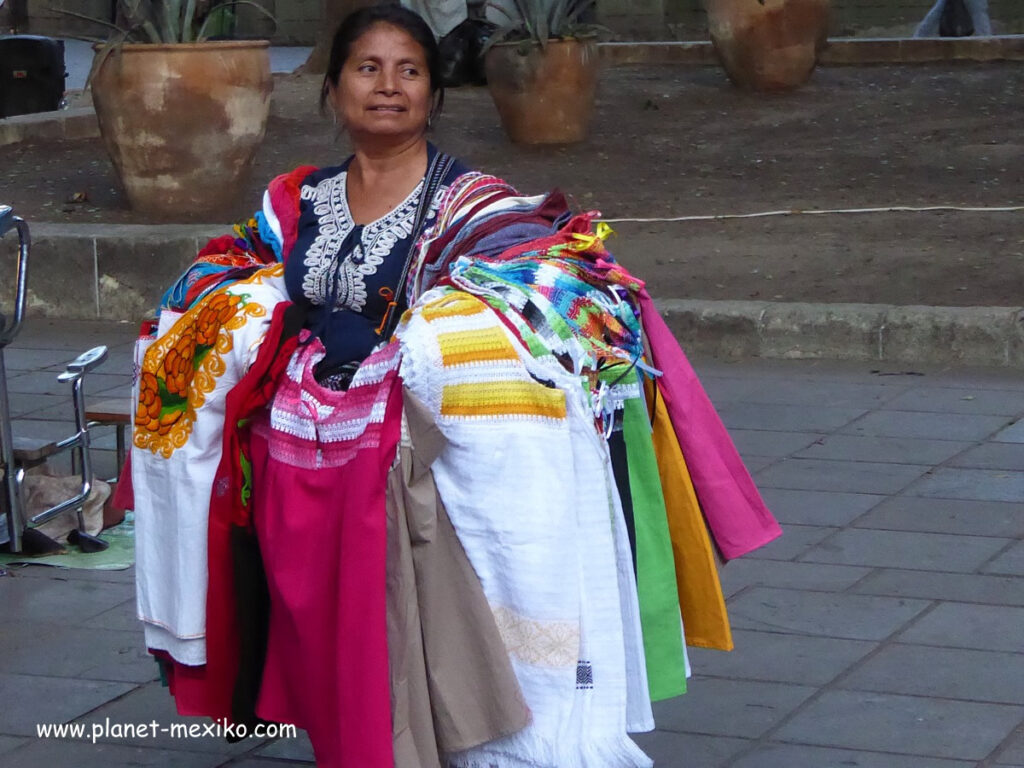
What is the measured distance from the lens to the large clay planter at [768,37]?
12414 millimetres

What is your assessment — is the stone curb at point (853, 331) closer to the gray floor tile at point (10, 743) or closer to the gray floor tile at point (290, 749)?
the gray floor tile at point (290, 749)

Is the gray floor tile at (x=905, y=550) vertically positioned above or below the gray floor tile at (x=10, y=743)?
above

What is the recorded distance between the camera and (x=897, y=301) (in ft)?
25.0

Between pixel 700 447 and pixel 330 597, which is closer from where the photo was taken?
pixel 330 597

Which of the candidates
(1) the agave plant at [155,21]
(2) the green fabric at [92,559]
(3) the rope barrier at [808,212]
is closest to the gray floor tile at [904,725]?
(2) the green fabric at [92,559]

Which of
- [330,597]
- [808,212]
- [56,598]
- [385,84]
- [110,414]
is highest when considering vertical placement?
[385,84]

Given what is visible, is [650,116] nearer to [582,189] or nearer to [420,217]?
[582,189]

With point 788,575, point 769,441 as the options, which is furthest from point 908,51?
point 788,575

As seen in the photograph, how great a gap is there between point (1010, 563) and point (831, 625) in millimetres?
729

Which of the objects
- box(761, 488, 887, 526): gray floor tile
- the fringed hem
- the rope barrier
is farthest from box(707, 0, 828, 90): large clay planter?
the fringed hem

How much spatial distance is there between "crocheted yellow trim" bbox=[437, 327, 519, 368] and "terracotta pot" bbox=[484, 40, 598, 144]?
8.33 meters

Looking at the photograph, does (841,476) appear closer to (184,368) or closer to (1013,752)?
(1013,752)

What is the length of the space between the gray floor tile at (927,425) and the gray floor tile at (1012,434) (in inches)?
1.5

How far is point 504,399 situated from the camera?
107 inches
